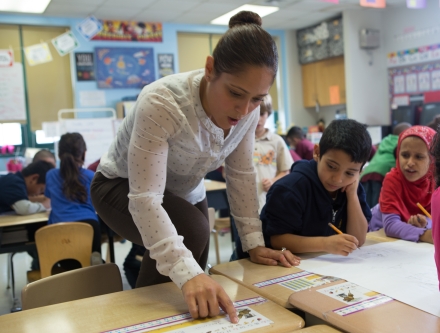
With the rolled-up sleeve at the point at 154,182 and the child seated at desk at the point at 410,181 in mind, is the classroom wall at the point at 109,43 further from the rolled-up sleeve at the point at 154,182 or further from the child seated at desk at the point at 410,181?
the rolled-up sleeve at the point at 154,182

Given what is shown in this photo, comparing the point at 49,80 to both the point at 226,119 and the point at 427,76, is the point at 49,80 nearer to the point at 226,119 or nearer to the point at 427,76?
the point at 427,76

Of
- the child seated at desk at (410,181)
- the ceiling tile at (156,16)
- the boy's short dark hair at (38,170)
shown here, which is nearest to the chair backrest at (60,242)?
the boy's short dark hair at (38,170)

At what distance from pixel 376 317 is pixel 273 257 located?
0.47 metres

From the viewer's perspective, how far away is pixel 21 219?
2.86 metres

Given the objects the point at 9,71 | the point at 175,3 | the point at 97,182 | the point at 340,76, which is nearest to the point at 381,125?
the point at 340,76

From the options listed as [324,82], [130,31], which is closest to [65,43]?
[130,31]

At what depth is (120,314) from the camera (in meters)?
0.95

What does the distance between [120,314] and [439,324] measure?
61 cm

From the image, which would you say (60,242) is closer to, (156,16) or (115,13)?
(115,13)

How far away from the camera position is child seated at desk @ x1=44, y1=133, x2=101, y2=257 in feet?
9.49

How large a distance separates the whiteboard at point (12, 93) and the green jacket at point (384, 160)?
4378mm

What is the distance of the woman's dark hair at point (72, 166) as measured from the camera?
2.94m

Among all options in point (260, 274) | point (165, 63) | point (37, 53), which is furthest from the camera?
point (165, 63)

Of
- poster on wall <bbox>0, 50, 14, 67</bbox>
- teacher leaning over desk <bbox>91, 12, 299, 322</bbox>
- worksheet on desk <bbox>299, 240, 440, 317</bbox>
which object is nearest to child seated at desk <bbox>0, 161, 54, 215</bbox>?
teacher leaning over desk <bbox>91, 12, 299, 322</bbox>
